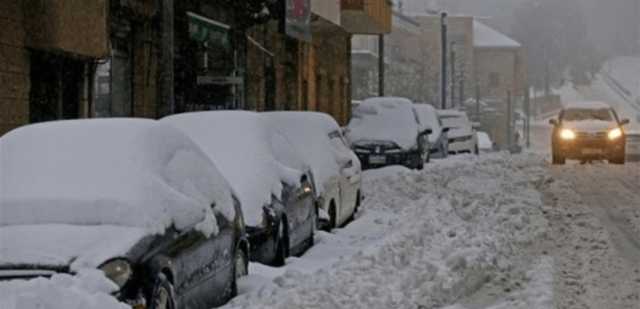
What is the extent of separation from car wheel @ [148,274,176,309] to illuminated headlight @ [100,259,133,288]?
23cm

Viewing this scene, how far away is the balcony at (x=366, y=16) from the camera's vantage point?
3575cm

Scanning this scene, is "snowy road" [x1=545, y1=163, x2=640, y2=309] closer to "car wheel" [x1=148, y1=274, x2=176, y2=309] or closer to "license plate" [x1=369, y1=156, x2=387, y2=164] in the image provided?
"car wheel" [x1=148, y1=274, x2=176, y2=309]

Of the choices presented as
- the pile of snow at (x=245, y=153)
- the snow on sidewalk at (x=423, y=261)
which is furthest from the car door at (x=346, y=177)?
the pile of snow at (x=245, y=153)

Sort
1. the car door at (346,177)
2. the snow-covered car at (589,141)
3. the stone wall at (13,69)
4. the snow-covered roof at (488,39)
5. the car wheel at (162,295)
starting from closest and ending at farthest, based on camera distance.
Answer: the car wheel at (162,295) < the stone wall at (13,69) < the car door at (346,177) < the snow-covered car at (589,141) < the snow-covered roof at (488,39)

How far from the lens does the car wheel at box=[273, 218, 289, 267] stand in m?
11.7

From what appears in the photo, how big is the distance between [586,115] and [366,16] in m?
8.04

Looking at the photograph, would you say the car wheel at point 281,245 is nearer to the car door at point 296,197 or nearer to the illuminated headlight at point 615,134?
the car door at point 296,197

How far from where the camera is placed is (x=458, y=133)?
4059 centimetres

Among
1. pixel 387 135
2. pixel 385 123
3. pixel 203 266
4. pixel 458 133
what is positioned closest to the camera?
pixel 203 266

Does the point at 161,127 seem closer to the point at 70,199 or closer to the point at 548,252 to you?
the point at 70,199

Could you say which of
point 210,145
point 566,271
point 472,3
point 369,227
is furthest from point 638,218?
point 472,3

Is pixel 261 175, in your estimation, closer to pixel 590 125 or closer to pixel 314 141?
pixel 314 141

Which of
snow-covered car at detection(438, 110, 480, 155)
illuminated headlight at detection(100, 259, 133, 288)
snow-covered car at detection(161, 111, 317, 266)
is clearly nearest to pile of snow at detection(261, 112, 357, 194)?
snow-covered car at detection(161, 111, 317, 266)

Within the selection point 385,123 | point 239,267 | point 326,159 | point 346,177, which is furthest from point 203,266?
point 385,123
